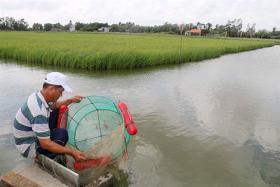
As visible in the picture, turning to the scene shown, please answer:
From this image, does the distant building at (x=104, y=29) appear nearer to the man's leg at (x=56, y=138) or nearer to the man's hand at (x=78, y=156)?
the man's leg at (x=56, y=138)

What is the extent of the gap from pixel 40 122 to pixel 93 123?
93cm

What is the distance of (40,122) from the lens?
2.48m

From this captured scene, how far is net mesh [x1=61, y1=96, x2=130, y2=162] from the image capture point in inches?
123

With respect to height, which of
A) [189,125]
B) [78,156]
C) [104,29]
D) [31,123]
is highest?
[104,29]

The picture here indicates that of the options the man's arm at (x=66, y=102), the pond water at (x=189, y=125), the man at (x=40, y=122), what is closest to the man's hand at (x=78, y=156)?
the man at (x=40, y=122)

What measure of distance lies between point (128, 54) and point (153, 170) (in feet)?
28.4

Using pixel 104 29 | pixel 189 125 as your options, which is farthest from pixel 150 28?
pixel 189 125

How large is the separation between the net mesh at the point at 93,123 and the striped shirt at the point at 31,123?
56cm

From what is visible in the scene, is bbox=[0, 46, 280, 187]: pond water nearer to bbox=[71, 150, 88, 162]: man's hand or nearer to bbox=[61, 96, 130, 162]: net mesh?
bbox=[61, 96, 130, 162]: net mesh

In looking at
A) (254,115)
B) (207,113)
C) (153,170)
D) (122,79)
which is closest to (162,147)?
(153,170)

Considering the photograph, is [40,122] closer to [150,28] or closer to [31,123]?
[31,123]

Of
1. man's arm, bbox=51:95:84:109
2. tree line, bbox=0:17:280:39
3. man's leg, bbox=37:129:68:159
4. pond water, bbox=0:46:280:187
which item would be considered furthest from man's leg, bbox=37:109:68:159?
tree line, bbox=0:17:280:39

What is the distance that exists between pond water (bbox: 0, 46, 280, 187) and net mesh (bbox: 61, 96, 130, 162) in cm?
57

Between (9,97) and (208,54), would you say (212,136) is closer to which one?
(9,97)
